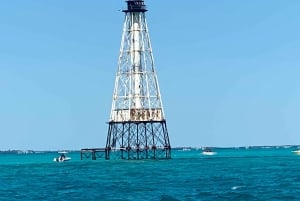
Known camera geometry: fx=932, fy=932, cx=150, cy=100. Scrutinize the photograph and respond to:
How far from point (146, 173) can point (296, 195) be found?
45.4 meters

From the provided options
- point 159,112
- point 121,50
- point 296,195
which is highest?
point 121,50

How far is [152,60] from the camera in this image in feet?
618

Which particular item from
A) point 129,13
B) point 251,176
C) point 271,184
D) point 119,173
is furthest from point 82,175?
point 129,13

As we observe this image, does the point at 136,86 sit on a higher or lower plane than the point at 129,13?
lower

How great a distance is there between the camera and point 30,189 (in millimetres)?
108188

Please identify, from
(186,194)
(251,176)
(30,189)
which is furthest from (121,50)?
(186,194)

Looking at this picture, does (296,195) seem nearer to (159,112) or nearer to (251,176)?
(251,176)

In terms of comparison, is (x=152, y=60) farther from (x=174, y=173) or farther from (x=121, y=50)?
(x=174, y=173)

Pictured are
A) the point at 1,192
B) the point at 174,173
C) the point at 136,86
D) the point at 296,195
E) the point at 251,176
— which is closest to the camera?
the point at 296,195

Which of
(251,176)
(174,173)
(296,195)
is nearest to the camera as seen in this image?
(296,195)

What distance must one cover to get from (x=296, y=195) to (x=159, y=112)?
3742 inches

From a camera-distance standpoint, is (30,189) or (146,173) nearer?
(30,189)

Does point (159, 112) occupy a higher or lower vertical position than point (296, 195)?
higher

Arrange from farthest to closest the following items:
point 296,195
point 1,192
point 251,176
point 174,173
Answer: point 174,173 < point 251,176 < point 1,192 < point 296,195
